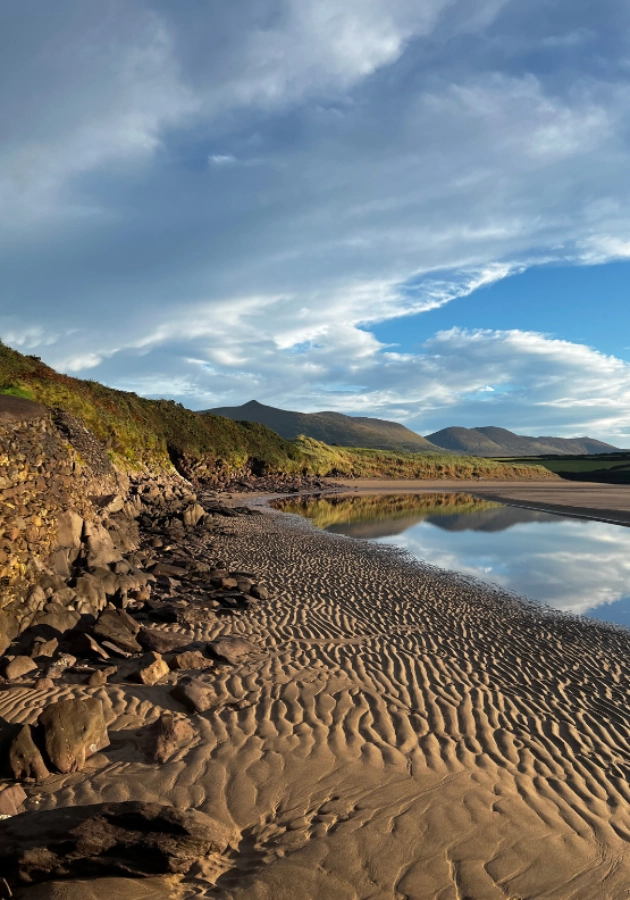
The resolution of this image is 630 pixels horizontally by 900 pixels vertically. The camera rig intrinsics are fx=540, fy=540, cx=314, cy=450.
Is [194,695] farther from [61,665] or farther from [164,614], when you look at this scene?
[164,614]

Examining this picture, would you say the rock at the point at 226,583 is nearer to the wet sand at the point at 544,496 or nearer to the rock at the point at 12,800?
the rock at the point at 12,800

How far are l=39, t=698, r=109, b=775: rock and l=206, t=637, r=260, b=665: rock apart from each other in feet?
10.8

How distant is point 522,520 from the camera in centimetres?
4019

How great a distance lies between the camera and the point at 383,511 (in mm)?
44406

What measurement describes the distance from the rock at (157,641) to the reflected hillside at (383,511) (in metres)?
19.9

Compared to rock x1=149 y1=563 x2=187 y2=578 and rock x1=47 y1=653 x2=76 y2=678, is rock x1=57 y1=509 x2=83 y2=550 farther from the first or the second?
rock x1=47 y1=653 x2=76 y2=678

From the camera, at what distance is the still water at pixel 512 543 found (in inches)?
728

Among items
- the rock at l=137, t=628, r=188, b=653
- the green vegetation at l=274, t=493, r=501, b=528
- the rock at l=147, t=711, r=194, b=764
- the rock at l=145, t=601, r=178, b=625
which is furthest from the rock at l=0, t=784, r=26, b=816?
the green vegetation at l=274, t=493, r=501, b=528

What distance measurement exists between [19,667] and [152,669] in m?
2.07

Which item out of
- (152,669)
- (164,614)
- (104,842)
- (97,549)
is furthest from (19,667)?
(97,549)

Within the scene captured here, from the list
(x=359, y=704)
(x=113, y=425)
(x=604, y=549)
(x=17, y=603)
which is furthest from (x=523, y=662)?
(x=113, y=425)

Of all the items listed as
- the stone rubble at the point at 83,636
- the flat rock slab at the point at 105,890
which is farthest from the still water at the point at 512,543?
the flat rock slab at the point at 105,890

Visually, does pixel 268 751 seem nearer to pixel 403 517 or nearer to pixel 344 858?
pixel 344 858

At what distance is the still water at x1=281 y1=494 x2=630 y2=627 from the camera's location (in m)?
18.5
